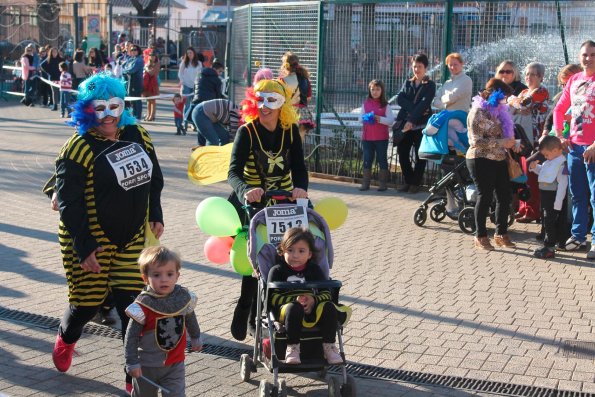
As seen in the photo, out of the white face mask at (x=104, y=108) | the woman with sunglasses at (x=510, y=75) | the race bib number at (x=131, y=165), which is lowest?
the race bib number at (x=131, y=165)

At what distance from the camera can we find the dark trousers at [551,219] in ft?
31.4

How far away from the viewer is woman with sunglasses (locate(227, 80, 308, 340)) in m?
6.37

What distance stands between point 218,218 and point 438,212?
5.54 meters

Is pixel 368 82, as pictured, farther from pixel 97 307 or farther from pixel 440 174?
pixel 97 307

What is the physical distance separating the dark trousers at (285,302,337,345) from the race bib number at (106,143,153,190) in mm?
1169

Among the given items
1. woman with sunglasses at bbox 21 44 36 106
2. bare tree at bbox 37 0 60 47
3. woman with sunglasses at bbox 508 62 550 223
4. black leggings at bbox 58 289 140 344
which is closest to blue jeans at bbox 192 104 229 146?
woman with sunglasses at bbox 508 62 550 223

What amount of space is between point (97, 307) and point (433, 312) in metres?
3.00

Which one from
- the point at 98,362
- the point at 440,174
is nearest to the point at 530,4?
the point at 440,174

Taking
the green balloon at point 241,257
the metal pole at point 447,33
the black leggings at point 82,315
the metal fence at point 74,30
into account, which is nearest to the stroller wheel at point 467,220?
the metal pole at point 447,33

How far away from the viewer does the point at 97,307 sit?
569 cm

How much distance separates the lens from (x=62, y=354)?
5.84 m

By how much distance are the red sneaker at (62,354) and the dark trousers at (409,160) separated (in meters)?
8.12

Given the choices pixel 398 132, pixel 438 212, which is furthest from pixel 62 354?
pixel 398 132

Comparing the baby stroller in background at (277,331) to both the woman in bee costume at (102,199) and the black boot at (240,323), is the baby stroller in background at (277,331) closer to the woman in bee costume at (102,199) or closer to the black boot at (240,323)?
the black boot at (240,323)
